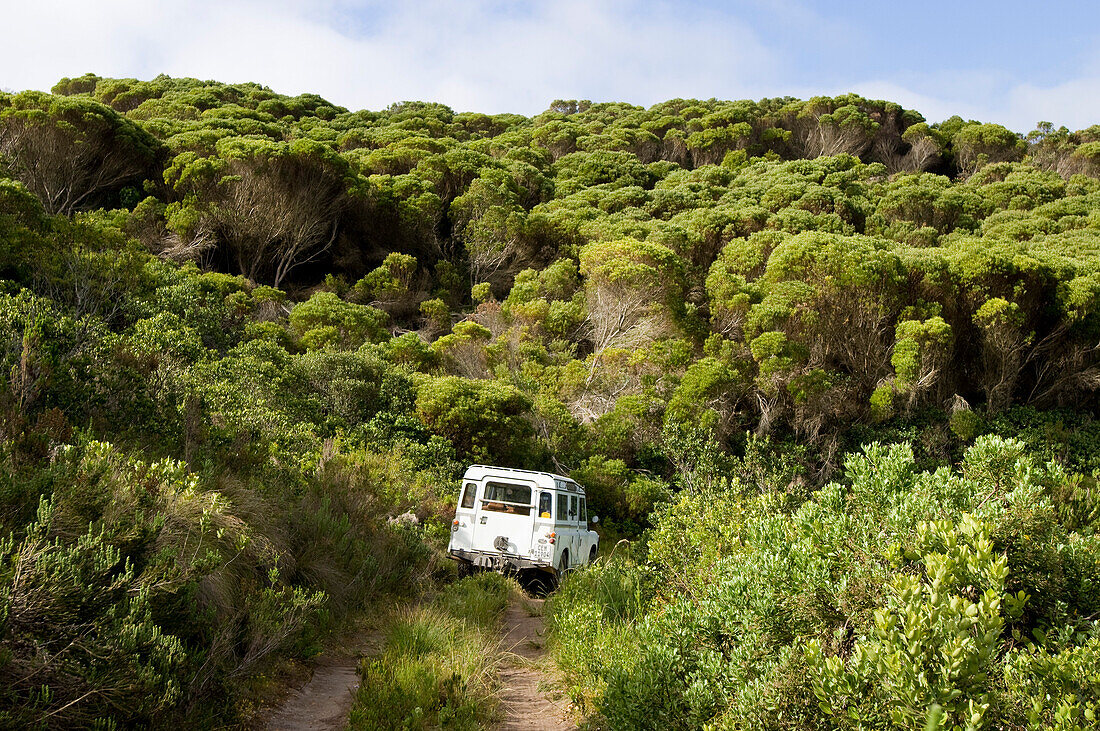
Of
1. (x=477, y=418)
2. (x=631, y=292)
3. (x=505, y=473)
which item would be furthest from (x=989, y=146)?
(x=505, y=473)

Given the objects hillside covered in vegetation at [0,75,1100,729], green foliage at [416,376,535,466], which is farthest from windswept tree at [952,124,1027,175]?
green foliage at [416,376,535,466]

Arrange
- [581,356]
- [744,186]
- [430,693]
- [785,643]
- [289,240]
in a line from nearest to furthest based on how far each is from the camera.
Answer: [785,643] → [430,693] → [581,356] → [289,240] → [744,186]

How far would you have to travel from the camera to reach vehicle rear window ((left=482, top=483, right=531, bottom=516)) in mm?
11211

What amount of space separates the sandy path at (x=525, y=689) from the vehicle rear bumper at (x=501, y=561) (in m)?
1.98

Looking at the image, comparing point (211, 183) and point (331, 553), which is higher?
point (211, 183)

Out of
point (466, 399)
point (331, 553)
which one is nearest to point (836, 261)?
point (466, 399)

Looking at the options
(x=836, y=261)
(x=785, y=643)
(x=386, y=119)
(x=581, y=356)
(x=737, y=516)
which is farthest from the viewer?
(x=386, y=119)

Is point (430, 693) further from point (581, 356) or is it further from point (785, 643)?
point (581, 356)

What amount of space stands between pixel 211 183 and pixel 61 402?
22.4 metres

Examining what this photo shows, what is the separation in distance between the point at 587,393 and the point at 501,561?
11081 millimetres

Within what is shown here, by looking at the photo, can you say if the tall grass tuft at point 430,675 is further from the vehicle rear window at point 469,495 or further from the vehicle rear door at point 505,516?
the vehicle rear window at point 469,495

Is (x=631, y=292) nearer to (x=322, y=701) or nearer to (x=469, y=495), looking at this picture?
(x=469, y=495)

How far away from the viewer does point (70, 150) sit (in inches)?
970

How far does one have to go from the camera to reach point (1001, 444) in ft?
14.0
